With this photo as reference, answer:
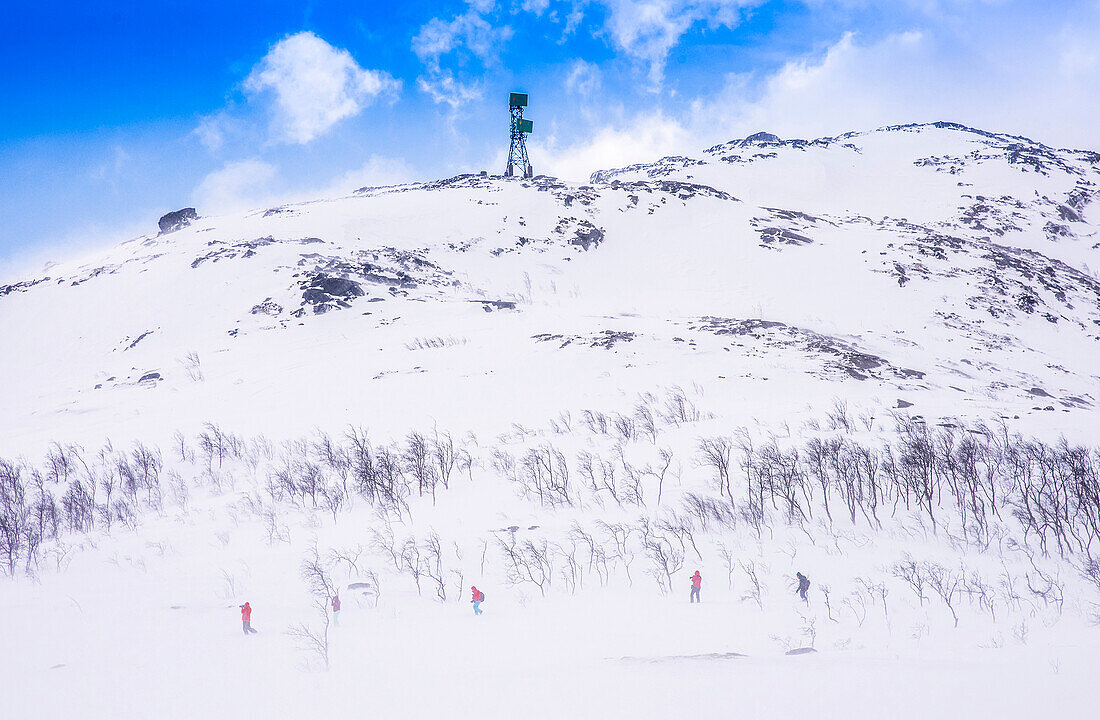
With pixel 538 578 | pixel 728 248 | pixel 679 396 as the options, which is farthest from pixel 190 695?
pixel 728 248

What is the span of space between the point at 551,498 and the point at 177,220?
3589 inches

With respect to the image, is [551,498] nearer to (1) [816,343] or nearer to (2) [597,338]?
(2) [597,338]

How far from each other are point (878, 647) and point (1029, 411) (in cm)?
1897

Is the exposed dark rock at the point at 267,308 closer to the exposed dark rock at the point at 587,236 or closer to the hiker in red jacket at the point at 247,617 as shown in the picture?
the exposed dark rock at the point at 587,236

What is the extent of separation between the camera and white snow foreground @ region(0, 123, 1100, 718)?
374 inches

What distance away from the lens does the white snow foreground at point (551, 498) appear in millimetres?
9500

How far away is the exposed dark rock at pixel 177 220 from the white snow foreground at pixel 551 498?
3275cm

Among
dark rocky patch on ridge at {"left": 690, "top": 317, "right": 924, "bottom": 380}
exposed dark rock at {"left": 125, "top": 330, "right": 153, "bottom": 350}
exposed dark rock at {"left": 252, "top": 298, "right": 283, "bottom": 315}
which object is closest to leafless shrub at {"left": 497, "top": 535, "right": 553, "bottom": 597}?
dark rocky patch on ridge at {"left": 690, "top": 317, "right": 924, "bottom": 380}

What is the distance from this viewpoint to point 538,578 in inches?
603

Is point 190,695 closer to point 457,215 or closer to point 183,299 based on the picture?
point 183,299

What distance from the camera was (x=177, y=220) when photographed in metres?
83.8

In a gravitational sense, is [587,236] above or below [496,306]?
above

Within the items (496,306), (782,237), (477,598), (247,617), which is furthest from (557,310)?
(247,617)

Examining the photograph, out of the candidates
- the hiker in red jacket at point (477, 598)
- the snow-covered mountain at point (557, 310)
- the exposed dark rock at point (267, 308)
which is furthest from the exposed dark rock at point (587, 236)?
the hiker in red jacket at point (477, 598)
